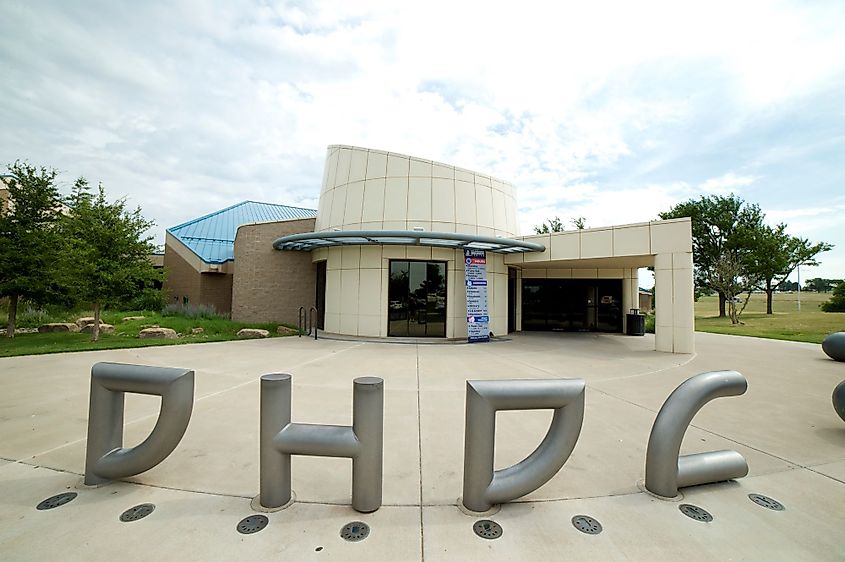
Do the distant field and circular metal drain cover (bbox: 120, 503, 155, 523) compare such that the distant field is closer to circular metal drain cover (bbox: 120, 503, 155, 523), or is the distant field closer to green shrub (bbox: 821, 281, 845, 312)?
green shrub (bbox: 821, 281, 845, 312)

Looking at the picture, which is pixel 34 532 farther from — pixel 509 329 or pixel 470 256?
pixel 509 329

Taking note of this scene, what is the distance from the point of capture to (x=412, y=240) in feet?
44.2

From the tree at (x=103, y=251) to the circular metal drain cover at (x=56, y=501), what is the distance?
465 inches

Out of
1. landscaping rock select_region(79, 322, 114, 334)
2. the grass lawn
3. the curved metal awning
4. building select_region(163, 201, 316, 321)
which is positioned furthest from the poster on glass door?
landscaping rock select_region(79, 322, 114, 334)

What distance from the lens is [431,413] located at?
5.63 metres

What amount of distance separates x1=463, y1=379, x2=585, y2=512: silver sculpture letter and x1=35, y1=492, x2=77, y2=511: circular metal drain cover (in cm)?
336

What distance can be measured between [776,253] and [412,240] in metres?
36.2

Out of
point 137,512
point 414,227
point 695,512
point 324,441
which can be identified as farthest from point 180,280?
point 695,512

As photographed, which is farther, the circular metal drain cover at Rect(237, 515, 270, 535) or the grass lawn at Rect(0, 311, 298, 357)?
the grass lawn at Rect(0, 311, 298, 357)

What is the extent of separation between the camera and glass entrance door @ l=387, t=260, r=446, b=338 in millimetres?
14508

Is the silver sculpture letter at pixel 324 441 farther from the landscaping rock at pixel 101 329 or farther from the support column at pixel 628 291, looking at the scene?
the support column at pixel 628 291

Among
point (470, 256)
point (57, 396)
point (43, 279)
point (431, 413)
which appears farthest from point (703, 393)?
point (43, 279)

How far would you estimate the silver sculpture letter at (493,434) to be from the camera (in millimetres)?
3045

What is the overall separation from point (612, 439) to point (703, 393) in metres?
1.61
